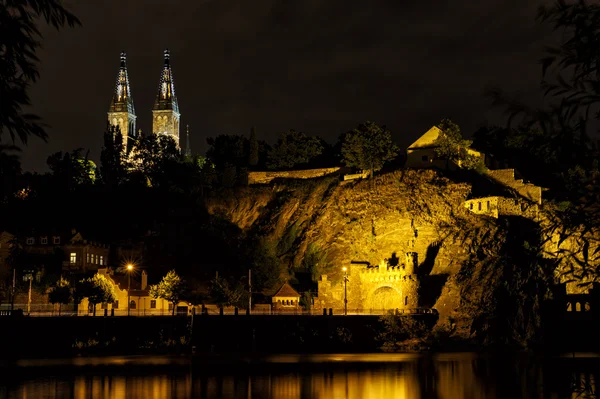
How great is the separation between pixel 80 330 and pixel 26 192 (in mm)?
61236

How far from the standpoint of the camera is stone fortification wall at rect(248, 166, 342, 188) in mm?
107875

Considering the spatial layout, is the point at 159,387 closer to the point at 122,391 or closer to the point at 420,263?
the point at 122,391

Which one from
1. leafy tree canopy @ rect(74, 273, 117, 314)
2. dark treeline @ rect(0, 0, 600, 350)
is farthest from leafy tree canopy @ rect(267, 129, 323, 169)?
leafy tree canopy @ rect(74, 273, 117, 314)

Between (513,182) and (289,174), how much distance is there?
3504cm

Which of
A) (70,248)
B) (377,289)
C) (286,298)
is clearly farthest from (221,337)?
(70,248)

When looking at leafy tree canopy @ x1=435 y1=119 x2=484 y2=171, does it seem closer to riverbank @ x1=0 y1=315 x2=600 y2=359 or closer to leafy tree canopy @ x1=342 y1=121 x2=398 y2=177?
leafy tree canopy @ x1=342 y1=121 x2=398 y2=177

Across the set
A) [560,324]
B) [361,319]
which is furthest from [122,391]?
[560,324]

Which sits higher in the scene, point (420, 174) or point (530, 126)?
point (420, 174)

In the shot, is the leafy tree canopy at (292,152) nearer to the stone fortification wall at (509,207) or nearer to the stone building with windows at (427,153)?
the stone building with windows at (427,153)

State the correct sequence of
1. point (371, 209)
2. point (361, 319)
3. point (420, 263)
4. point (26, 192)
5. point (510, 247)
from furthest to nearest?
point (26, 192) < point (371, 209) < point (420, 263) < point (510, 247) < point (361, 319)

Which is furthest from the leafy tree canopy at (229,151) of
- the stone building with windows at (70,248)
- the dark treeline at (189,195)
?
the stone building with windows at (70,248)

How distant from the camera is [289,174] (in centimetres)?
11169

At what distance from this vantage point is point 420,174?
9194cm

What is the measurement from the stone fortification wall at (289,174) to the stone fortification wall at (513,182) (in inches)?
960
